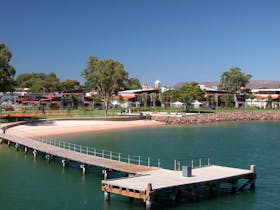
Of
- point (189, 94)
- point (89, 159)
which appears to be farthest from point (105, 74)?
point (89, 159)

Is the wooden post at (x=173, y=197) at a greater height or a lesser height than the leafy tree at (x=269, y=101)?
lesser

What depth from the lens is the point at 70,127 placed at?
264ft

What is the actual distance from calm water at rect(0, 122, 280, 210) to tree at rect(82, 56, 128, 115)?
4020 centimetres

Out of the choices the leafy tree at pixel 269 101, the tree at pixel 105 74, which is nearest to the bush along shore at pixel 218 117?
the tree at pixel 105 74

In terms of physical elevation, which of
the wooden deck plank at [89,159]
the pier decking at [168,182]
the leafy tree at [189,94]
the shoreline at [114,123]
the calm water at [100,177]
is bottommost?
the calm water at [100,177]

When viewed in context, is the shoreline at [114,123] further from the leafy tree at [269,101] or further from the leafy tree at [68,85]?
the leafy tree at [68,85]

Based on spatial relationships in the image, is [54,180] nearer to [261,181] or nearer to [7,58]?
[261,181]

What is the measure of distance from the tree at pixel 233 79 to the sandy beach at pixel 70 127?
97.2 m

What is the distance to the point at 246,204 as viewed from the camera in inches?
1127

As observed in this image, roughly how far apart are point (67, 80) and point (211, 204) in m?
158

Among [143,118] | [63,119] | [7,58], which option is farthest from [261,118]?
[7,58]

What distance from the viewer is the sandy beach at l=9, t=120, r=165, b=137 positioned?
71.6m

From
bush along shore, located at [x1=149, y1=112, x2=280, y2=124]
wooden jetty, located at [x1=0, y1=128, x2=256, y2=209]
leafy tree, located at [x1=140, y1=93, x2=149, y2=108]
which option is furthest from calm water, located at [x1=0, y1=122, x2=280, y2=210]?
leafy tree, located at [x1=140, y1=93, x2=149, y2=108]

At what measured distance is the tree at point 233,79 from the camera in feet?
610
